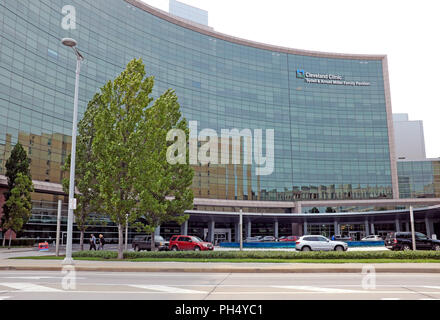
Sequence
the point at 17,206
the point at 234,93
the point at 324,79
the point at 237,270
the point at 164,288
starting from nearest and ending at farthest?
the point at 164,288
the point at 237,270
the point at 17,206
the point at 234,93
the point at 324,79

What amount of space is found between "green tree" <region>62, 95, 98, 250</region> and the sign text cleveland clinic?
217 feet

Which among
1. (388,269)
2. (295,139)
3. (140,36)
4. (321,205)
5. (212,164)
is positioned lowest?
(388,269)

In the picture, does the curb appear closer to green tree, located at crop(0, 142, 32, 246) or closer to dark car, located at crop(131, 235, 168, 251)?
dark car, located at crop(131, 235, 168, 251)

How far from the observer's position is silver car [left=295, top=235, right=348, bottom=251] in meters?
31.1

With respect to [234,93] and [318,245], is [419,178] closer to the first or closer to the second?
[234,93]

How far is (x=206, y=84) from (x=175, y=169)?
2033 inches

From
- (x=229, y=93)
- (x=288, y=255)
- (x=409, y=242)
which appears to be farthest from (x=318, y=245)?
(x=229, y=93)

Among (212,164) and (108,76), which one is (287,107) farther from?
(108,76)

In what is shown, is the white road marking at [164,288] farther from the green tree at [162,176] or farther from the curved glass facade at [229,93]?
the curved glass facade at [229,93]

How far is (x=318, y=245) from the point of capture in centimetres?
3103

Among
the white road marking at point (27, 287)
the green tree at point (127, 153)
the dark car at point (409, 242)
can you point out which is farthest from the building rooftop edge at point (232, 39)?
the white road marking at point (27, 287)

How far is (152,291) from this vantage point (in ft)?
34.8

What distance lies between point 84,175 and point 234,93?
5632 cm

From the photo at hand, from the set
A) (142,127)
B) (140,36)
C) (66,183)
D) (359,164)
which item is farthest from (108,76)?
(359,164)
